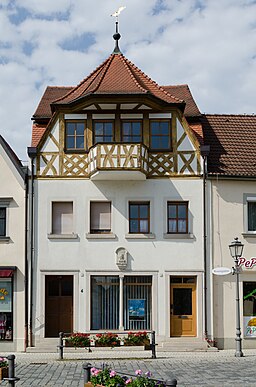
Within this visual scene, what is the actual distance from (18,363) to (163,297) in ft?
25.0

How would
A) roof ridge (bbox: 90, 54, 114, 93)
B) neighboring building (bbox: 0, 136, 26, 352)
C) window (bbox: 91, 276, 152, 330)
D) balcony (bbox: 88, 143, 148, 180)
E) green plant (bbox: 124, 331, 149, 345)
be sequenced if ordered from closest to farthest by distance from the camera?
green plant (bbox: 124, 331, 149, 345)
balcony (bbox: 88, 143, 148, 180)
neighboring building (bbox: 0, 136, 26, 352)
window (bbox: 91, 276, 152, 330)
roof ridge (bbox: 90, 54, 114, 93)

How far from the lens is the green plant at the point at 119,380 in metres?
13.4

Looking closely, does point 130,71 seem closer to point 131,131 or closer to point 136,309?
point 131,131

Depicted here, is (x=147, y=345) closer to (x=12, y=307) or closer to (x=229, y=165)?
(x=12, y=307)

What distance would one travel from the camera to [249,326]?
2978 centimetres

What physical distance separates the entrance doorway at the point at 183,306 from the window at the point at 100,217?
3483 mm

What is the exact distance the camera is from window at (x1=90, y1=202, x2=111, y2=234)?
30.0 meters

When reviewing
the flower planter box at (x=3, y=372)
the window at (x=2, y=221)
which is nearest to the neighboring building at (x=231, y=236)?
the window at (x=2, y=221)

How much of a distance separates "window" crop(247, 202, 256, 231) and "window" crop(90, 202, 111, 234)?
19.0 feet

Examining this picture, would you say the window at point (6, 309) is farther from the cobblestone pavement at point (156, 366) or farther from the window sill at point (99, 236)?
the window sill at point (99, 236)

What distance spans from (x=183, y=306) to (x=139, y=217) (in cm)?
404

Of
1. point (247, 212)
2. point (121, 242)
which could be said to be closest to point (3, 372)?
point (121, 242)

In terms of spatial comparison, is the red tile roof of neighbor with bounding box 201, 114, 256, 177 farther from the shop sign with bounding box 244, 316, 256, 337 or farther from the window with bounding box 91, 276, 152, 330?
the shop sign with bounding box 244, 316, 256, 337

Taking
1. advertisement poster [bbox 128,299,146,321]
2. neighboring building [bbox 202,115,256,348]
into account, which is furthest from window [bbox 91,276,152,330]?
neighboring building [bbox 202,115,256,348]
